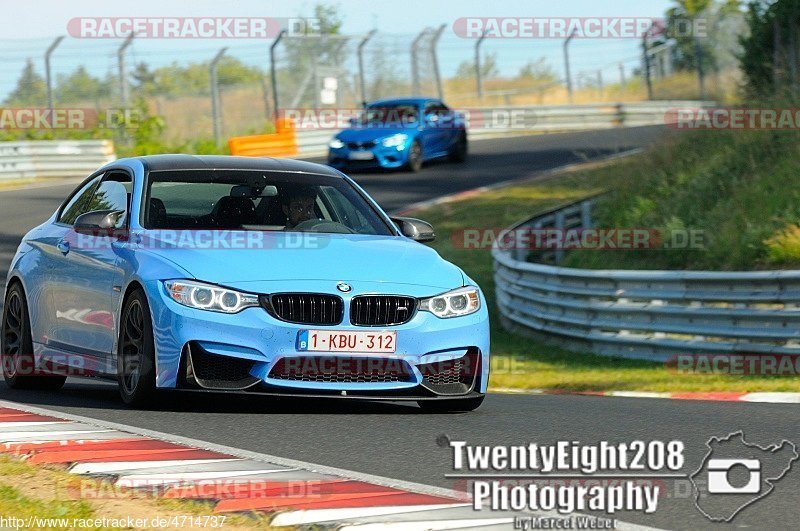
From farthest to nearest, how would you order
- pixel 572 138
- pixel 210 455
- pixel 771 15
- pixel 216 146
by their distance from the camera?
pixel 572 138 < pixel 216 146 < pixel 771 15 < pixel 210 455

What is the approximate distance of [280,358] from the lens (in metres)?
7.98

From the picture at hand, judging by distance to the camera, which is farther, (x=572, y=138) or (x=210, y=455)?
(x=572, y=138)

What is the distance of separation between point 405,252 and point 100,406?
197 cm

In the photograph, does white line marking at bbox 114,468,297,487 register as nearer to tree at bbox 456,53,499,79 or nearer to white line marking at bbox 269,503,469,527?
white line marking at bbox 269,503,469,527

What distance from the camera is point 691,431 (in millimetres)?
7934

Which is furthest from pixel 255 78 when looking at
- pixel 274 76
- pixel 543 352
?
pixel 543 352

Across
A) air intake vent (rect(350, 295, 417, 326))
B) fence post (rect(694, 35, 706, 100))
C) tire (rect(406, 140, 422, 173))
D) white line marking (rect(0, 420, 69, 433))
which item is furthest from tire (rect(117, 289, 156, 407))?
fence post (rect(694, 35, 706, 100))

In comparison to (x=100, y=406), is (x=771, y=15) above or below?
above

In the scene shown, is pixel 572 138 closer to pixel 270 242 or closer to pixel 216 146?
pixel 216 146

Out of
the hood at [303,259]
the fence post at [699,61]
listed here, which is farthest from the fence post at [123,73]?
the hood at [303,259]

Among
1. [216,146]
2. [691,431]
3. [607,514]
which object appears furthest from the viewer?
[216,146]

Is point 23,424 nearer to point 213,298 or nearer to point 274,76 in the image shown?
point 213,298

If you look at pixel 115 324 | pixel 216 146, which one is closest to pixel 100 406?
pixel 115 324

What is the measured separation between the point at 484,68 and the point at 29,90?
1607 centimetres
